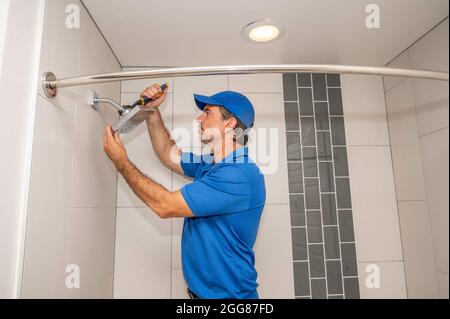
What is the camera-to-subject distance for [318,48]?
3.93ft

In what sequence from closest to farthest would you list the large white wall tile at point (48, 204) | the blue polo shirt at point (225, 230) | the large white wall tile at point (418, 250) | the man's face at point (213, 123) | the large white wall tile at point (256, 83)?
the large white wall tile at point (48, 204) → the blue polo shirt at point (225, 230) → the large white wall tile at point (418, 250) → the man's face at point (213, 123) → the large white wall tile at point (256, 83)

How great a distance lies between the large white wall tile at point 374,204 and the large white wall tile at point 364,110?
0.05 metres

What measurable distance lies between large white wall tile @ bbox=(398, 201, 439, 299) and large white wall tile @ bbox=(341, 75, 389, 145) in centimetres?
33

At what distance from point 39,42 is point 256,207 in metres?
0.78

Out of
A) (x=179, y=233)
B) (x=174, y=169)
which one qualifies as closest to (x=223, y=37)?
(x=174, y=169)

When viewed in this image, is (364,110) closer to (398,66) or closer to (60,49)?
(398,66)

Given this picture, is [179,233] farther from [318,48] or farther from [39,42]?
[318,48]

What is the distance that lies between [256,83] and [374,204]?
0.78 meters

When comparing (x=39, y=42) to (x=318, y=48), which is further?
(x=318, y=48)

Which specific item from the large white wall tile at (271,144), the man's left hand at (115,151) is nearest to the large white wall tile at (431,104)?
the large white wall tile at (271,144)

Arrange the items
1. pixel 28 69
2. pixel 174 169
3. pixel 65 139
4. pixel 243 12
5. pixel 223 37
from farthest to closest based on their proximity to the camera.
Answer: pixel 174 169, pixel 223 37, pixel 243 12, pixel 65 139, pixel 28 69

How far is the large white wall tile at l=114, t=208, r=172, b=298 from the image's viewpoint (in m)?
1.19

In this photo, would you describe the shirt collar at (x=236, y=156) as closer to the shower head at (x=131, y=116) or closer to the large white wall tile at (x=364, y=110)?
the shower head at (x=131, y=116)

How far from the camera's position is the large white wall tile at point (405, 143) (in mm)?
1071
